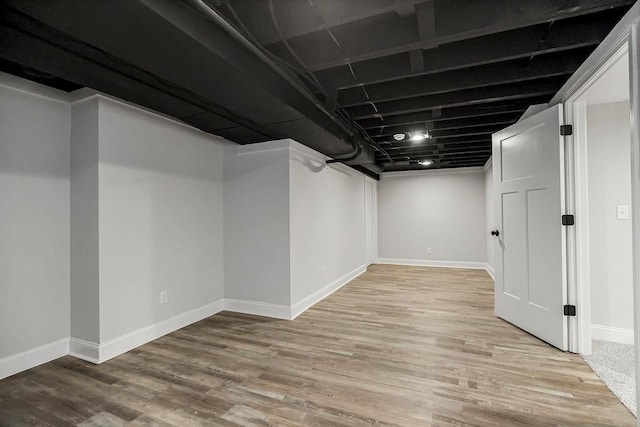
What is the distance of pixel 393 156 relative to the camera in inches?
219

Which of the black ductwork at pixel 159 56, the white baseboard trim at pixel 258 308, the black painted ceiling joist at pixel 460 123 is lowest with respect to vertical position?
the white baseboard trim at pixel 258 308

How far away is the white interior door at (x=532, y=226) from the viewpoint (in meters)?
2.51

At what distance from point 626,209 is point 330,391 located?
3.03 metres

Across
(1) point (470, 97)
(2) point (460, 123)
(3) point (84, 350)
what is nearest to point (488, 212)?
(2) point (460, 123)

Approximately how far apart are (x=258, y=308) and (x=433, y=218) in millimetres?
4893

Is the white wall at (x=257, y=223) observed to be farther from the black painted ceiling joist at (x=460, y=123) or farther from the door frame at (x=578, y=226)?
the door frame at (x=578, y=226)

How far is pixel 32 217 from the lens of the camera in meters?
2.30

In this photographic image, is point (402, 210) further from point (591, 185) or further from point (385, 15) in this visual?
point (385, 15)

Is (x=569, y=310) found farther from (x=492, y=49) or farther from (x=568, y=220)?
(x=492, y=49)

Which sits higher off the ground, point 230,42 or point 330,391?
point 230,42

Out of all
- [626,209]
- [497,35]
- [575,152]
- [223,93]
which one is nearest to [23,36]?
[223,93]

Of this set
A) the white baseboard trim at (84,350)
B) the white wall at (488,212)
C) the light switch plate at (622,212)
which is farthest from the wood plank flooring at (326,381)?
the white wall at (488,212)

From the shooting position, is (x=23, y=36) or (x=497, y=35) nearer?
(x=23, y=36)

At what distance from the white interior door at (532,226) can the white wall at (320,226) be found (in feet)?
7.28
